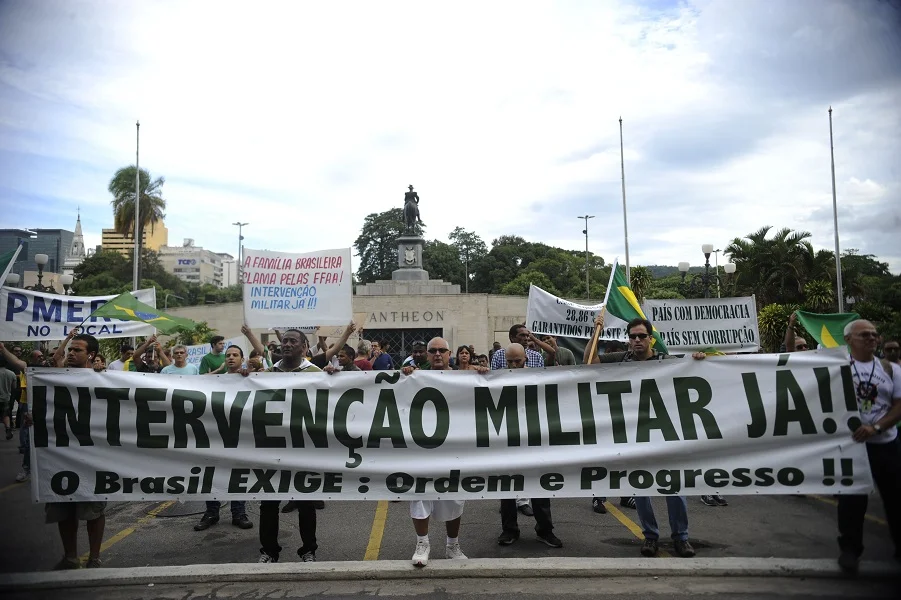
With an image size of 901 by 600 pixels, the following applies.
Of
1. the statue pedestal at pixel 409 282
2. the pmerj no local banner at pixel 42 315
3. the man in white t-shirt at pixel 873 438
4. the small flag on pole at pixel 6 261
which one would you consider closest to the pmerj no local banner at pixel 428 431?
the man in white t-shirt at pixel 873 438

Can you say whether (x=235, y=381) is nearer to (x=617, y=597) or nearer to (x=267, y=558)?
(x=267, y=558)

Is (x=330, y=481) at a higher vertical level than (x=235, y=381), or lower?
lower

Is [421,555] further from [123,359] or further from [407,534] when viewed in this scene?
[123,359]

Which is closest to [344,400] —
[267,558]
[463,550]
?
[267,558]

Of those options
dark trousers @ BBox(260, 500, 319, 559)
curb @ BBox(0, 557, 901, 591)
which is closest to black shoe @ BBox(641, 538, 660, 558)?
curb @ BBox(0, 557, 901, 591)

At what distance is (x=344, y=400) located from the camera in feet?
17.4

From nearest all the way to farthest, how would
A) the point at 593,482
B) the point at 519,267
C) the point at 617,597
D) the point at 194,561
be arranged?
1. the point at 617,597
2. the point at 593,482
3. the point at 194,561
4. the point at 519,267

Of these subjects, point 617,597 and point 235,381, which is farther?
point 235,381

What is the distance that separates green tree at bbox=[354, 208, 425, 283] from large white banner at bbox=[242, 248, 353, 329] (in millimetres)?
79911

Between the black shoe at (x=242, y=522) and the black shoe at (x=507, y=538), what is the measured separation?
2540 mm

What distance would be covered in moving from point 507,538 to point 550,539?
1.23 ft

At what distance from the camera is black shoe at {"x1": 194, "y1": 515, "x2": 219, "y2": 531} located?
656 cm

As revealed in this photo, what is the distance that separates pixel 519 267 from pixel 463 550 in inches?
3111

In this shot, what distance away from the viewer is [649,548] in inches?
211
